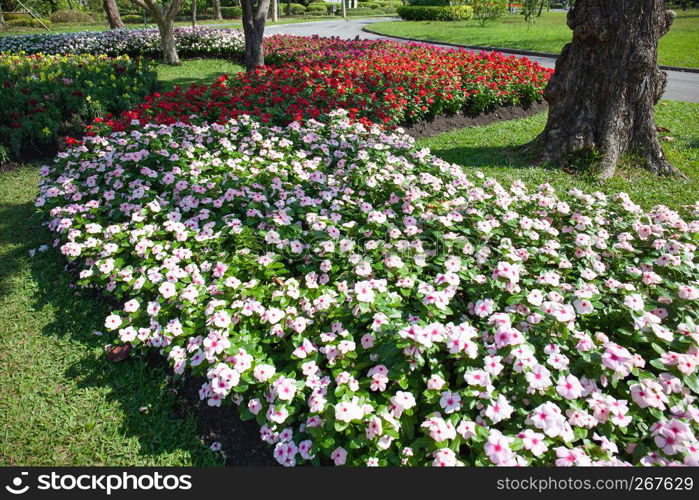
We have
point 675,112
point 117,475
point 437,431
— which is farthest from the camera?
point 675,112

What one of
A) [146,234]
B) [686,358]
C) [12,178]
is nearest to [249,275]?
[146,234]

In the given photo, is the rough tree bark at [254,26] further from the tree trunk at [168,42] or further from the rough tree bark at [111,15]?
the rough tree bark at [111,15]

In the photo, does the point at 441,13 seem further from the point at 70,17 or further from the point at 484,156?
the point at 484,156

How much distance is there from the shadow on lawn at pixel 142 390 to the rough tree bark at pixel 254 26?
7720 mm

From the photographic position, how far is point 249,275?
3178 mm

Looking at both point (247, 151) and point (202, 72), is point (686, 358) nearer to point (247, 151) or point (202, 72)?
point (247, 151)

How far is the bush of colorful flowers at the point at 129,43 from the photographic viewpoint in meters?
14.4

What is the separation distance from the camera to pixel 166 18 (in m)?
13.0

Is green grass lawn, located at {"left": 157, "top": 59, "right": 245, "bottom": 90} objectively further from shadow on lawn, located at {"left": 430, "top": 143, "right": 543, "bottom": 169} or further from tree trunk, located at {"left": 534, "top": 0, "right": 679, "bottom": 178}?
tree trunk, located at {"left": 534, "top": 0, "right": 679, "bottom": 178}

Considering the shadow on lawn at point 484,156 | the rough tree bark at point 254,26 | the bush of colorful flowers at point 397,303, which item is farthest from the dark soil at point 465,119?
the rough tree bark at point 254,26

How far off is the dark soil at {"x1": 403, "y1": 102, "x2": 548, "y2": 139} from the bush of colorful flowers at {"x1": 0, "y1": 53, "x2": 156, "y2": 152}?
17.1ft

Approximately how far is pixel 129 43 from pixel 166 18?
3.33 metres

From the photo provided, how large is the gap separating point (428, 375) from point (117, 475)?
1656 mm

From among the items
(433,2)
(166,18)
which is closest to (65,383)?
(166,18)
